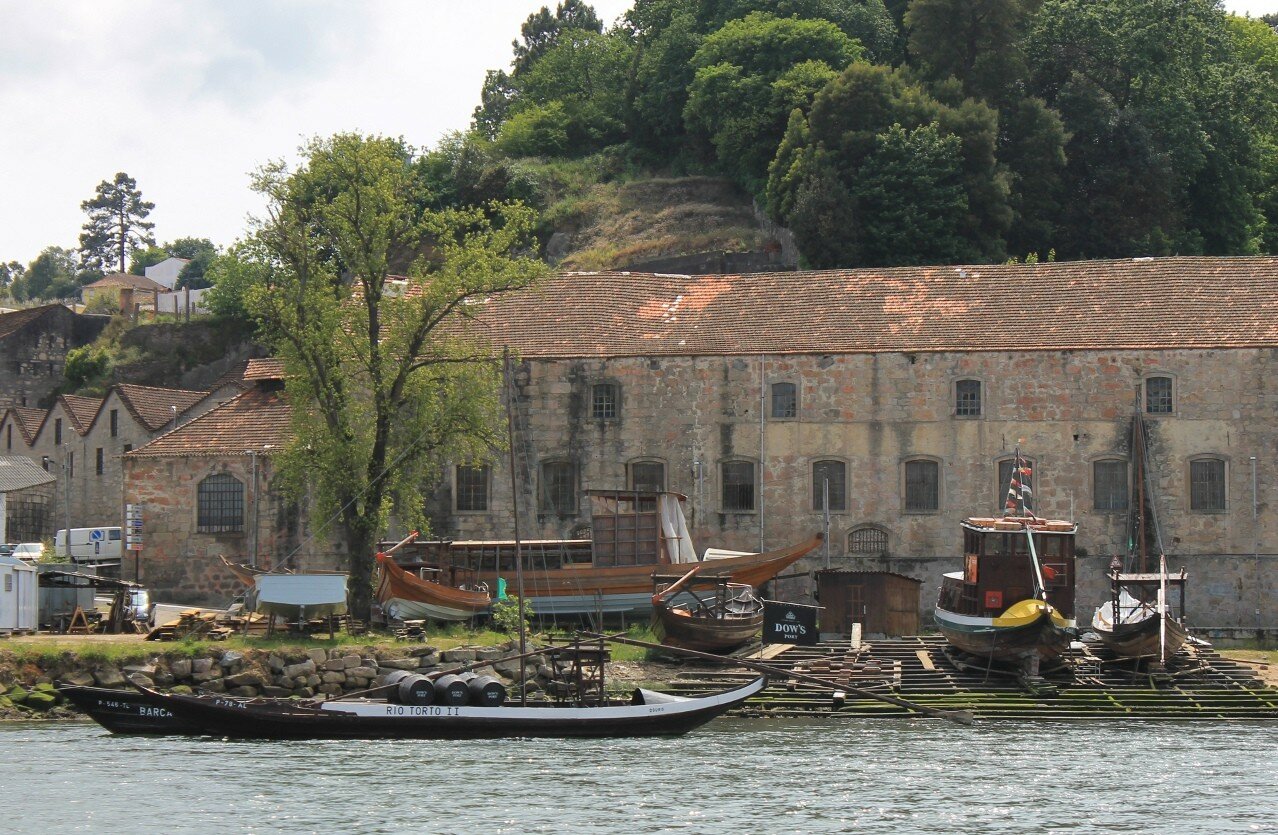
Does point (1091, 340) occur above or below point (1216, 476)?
above

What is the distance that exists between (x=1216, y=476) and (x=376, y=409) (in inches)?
876

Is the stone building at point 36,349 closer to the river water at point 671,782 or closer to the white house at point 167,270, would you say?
the river water at point 671,782

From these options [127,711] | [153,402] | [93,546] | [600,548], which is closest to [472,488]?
[600,548]

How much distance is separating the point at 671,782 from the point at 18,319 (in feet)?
202

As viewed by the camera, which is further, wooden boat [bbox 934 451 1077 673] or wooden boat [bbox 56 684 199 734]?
wooden boat [bbox 934 451 1077 673]

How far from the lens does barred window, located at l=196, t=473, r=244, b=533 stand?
53.2 m

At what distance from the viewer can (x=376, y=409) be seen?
45625mm

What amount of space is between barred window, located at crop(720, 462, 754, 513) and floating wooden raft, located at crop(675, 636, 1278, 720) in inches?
305

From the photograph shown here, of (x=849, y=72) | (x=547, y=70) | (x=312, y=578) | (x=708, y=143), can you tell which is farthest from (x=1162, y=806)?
(x=547, y=70)

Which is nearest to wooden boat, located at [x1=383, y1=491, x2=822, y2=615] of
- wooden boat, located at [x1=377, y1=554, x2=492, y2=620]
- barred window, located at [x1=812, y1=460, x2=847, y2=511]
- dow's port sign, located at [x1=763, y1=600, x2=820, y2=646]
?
wooden boat, located at [x1=377, y1=554, x2=492, y2=620]

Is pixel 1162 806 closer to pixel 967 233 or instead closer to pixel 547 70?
pixel 967 233

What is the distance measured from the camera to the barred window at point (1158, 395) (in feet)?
162

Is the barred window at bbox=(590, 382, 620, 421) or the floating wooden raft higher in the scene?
the barred window at bbox=(590, 382, 620, 421)

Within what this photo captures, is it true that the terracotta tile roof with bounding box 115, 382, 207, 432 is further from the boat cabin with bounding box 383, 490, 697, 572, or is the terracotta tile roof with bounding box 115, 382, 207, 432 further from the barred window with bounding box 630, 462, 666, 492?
the barred window with bounding box 630, 462, 666, 492
